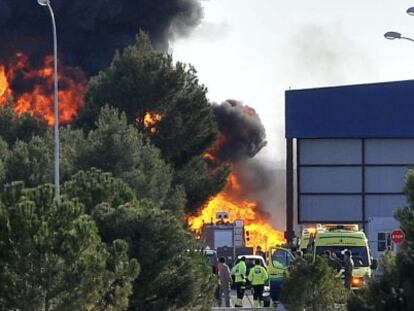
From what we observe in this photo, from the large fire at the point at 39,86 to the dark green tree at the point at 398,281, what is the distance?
56.9 meters

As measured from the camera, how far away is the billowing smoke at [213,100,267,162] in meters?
76.7

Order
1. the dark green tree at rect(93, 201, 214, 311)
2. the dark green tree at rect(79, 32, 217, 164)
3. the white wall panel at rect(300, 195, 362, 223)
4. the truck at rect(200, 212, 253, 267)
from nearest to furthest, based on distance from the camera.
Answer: the dark green tree at rect(93, 201, 214, 311) → the dark green tree at rect(79, 32, 217, 164) → the truck at rect(200, 212, 253, 267) → the white wall panel at rect(300, 195, 362, 223)

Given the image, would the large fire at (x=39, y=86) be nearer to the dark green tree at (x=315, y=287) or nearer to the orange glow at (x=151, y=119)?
the orange glow at (x=151, y=119)

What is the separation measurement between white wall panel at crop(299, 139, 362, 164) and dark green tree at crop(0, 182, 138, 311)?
3813 centimetres

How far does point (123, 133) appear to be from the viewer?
39219mm

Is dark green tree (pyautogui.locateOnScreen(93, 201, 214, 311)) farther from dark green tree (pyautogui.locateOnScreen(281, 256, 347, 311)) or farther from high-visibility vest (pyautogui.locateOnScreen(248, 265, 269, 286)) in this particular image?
high-visibility vest (pyautogui.locateOnScreen(248, 265, 269, 286))

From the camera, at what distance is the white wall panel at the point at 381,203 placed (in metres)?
58.1

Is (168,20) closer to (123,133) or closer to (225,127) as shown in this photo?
(225,127)

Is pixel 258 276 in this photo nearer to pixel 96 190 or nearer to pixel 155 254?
pixel 96 190

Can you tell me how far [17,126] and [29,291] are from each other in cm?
3177

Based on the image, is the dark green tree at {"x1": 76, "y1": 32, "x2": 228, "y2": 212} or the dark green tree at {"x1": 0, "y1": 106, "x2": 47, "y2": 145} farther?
the dark green tree at {"x1": 0, "y1": 106, "x2": 47, "y2": 145}

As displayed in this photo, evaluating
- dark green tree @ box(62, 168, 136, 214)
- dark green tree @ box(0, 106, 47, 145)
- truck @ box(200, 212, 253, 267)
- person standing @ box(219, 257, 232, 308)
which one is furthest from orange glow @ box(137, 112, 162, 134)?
dark green tree @ box(62, 168, 136, 214)

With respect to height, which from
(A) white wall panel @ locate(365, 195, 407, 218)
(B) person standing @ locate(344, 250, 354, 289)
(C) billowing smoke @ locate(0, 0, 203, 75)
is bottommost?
(B) person standing @ locate(344, 250, 354, 289)

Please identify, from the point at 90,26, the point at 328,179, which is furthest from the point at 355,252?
the point at 90,26
